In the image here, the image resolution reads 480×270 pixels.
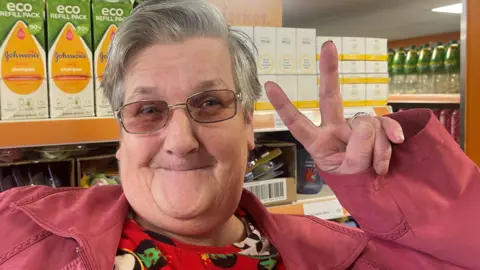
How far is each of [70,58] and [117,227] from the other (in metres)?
0.59

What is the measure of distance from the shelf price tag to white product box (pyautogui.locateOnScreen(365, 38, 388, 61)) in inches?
23.9

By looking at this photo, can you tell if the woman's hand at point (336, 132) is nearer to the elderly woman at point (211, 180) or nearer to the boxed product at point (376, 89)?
the elderly woman at point (211, 180)

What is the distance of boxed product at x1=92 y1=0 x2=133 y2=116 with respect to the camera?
4.64 ft

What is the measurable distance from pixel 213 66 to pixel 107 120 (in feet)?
1.66

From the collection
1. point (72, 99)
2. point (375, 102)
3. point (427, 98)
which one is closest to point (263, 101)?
point (375, 102)

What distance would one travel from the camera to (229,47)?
1.09 meters

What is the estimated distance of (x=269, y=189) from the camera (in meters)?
1.81

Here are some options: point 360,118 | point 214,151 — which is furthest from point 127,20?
point 360,118

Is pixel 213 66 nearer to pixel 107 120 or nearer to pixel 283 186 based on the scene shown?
pixel 107 120

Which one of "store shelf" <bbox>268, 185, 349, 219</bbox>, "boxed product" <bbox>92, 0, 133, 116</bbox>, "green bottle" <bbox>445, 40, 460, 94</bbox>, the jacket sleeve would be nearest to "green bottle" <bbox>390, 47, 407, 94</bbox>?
"green bottle" <bbox>445, 40, 460, 94</bbox>

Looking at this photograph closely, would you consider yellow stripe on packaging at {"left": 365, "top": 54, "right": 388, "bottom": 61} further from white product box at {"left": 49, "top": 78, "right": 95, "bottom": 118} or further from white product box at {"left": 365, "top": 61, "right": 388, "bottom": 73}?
white product box at {"left": 49, "top": 78, "right": 95, "bottom": 118}

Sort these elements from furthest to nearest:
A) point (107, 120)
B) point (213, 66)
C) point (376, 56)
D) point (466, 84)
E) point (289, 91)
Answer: point (466, 84) < point (376, 56) < point (289, 91) < point (107, 120) < point (213, 66)

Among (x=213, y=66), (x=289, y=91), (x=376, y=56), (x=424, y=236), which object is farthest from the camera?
(x=376, y=56)

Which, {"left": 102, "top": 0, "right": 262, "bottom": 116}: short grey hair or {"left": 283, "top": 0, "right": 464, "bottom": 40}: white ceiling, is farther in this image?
{"left": 283, "top": 0, "right": 464, "bottom": 40}: white ceiling
